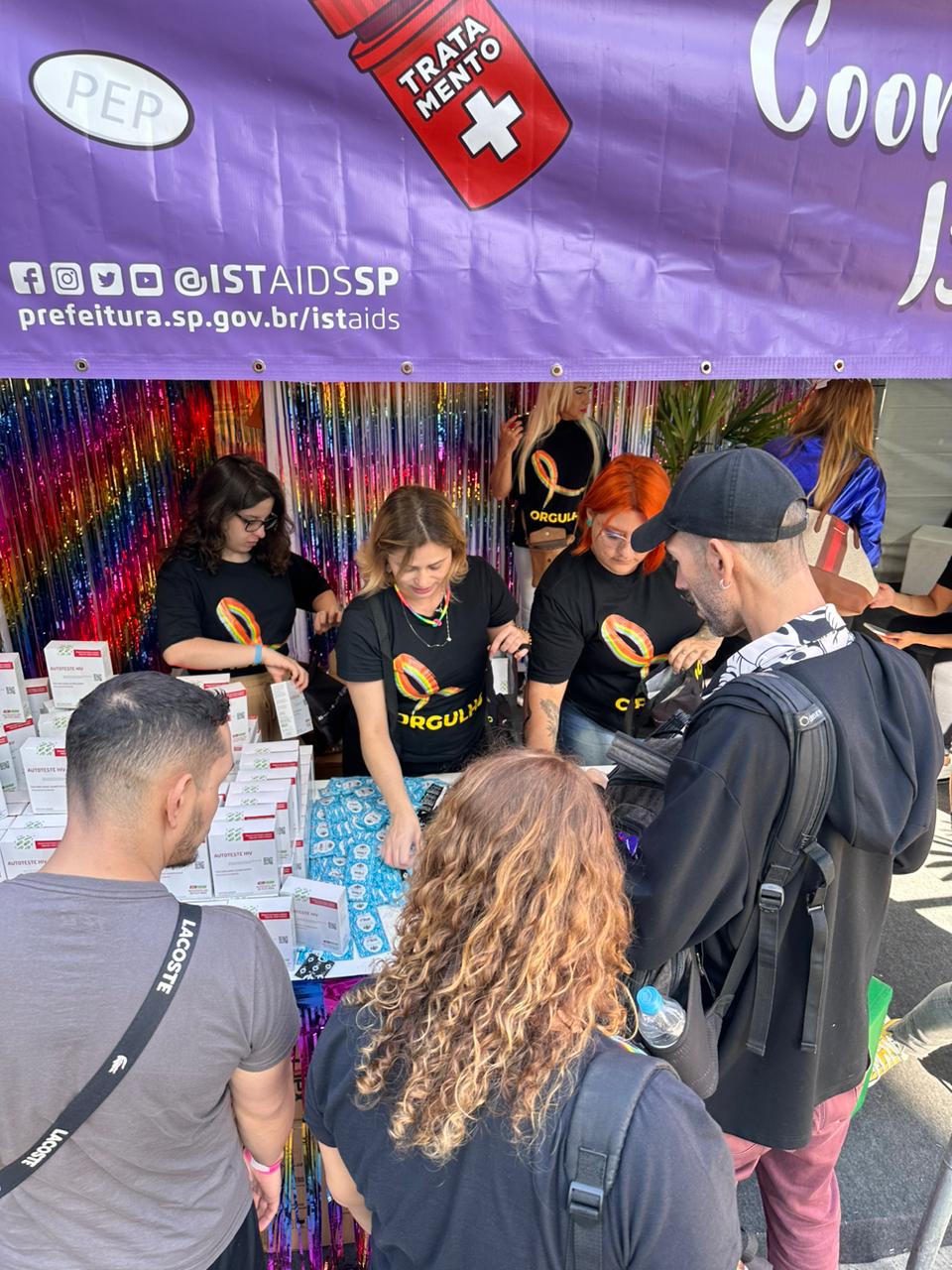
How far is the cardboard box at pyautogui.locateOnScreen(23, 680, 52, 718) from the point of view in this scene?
89.9 inches

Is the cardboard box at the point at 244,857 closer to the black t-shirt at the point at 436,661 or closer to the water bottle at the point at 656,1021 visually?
the black t-shirt at the point at 436,661

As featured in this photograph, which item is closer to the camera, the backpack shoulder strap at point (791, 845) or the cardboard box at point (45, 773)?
the backpack shoulder strap at point (791, 845)

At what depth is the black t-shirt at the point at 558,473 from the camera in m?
4.12

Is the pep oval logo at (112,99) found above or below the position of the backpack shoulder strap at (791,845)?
above

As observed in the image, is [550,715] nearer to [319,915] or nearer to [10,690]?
[319,915]

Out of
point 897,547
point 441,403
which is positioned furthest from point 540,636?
point 897,547

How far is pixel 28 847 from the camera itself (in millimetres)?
1852

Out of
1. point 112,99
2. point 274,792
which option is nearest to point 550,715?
point 274,792

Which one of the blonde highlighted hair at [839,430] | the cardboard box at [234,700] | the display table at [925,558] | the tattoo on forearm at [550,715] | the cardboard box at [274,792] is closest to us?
the cardboard box at [274,792]

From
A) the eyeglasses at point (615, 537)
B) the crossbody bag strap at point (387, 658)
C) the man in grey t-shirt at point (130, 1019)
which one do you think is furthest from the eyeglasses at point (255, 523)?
the man in grey t-shirt at point (130, 1019)

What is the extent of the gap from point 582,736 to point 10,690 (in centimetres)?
171

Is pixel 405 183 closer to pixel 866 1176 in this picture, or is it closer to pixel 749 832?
pixel 749 832

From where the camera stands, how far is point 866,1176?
2301 millimetres

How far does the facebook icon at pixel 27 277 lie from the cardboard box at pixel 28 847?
1.16 meters
